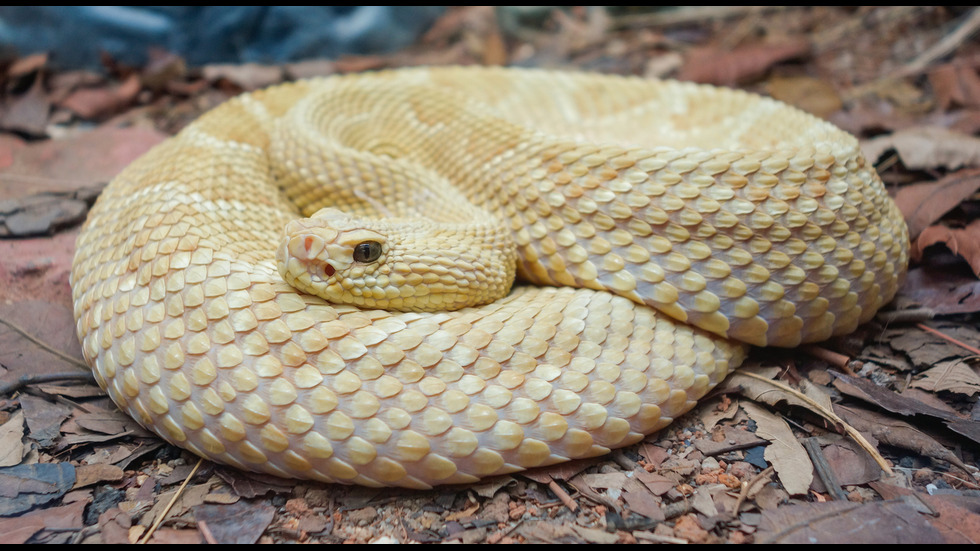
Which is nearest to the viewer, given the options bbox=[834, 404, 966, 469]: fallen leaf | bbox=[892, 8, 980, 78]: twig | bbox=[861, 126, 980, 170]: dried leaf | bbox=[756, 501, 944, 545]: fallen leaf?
bbox=[756, 501, 944, 545]: fallen leaf

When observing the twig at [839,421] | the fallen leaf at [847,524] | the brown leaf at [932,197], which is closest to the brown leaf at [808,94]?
the brown leaf at [932,197]

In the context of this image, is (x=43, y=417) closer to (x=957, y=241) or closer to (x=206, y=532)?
(x=206, y=532)

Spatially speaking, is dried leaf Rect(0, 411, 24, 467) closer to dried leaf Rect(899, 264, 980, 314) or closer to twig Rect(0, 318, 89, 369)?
twig Rect(0, 318, 89, 369)

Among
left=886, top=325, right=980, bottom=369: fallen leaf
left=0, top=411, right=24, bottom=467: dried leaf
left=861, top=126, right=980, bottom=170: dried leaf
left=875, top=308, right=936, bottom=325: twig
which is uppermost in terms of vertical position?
left=861, top=126, right=980, bottom=170: dried leaf

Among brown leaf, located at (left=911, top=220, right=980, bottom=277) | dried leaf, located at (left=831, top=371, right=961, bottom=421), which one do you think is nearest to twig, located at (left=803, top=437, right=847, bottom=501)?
dried leaf, located at (left=831, top=371, right=961, bottom=421)

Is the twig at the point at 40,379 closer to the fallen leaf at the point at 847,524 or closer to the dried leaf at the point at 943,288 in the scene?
the fallen leaf at the point at 847,524

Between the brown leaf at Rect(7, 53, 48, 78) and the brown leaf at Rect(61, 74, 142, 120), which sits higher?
the brown leaf at Rect(7, 53, 48, 78)

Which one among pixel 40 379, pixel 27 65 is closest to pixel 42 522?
pixel 40 379
